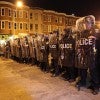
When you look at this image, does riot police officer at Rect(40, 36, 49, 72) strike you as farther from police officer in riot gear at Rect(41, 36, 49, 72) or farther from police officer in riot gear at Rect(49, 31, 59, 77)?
police officer in riot gear at Rect(49, 31, 59, 77)

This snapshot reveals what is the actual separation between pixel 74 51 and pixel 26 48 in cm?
871

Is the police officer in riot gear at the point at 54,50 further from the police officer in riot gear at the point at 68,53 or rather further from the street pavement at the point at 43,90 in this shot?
the police officer in riot gear at the point at 68,53

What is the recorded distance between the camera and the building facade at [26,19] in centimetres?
6462

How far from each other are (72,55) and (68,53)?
0.24m

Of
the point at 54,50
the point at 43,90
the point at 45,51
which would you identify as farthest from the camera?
the point at 45,51

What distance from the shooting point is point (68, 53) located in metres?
11.0

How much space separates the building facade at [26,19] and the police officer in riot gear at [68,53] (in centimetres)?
5257

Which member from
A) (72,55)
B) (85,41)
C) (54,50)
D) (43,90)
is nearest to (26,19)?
(54,50)

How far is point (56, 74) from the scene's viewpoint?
42.3 ft

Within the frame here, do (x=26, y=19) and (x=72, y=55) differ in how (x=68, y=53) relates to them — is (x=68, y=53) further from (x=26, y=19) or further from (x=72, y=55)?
(x=26, y=19)

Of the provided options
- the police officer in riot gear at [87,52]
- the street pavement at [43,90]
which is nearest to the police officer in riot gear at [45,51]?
the street pavement at [43,90]

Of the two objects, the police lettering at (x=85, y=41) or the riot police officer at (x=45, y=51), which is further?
the riot police officer at (x=45, y=51)

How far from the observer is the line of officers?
365 inches

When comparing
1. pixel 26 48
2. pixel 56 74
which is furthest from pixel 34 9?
pixel 56 74
